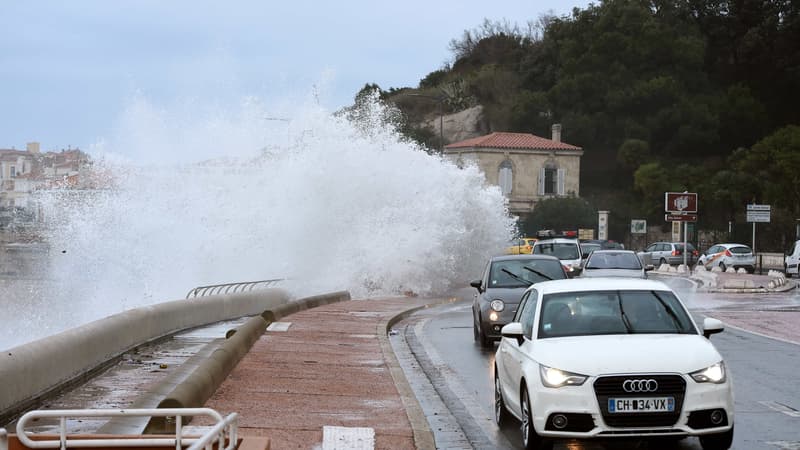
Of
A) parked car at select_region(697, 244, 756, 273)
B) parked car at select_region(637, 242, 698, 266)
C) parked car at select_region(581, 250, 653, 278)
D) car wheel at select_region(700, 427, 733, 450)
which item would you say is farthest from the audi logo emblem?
parked car at select_region(637, 242, 698, 266)

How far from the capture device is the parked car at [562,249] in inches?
1489

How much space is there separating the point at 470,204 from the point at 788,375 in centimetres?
3468

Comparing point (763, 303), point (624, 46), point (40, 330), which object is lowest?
point (40, 330)

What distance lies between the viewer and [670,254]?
217ft

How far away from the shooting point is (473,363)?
56.5 feet

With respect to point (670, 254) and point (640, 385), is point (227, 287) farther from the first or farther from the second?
point (670, 254)

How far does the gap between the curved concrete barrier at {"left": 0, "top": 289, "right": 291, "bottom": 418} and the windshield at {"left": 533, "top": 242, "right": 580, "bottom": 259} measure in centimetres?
1547

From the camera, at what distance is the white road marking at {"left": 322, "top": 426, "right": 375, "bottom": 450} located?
9.33 metres

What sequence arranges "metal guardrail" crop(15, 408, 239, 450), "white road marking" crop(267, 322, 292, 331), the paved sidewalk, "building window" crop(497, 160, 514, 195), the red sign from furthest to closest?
"building window" crop(497, 160, 514, 195)
the red sign
"white road marking" crop(267, 322, 292, 331)
the paved sidewalk
"metal guardrail" crop(15, 408, 239, 450)

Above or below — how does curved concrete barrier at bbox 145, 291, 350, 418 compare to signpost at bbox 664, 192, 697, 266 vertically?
below

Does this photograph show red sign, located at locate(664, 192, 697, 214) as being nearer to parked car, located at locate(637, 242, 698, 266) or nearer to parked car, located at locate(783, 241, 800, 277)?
parked car, located at locate(783, 241, 800, 277)

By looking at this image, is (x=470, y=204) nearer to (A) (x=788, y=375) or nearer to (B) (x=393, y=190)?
(B) (x=393, y=190)

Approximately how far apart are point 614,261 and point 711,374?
70.3 ft

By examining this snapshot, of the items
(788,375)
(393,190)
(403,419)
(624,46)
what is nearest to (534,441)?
(403,419)
